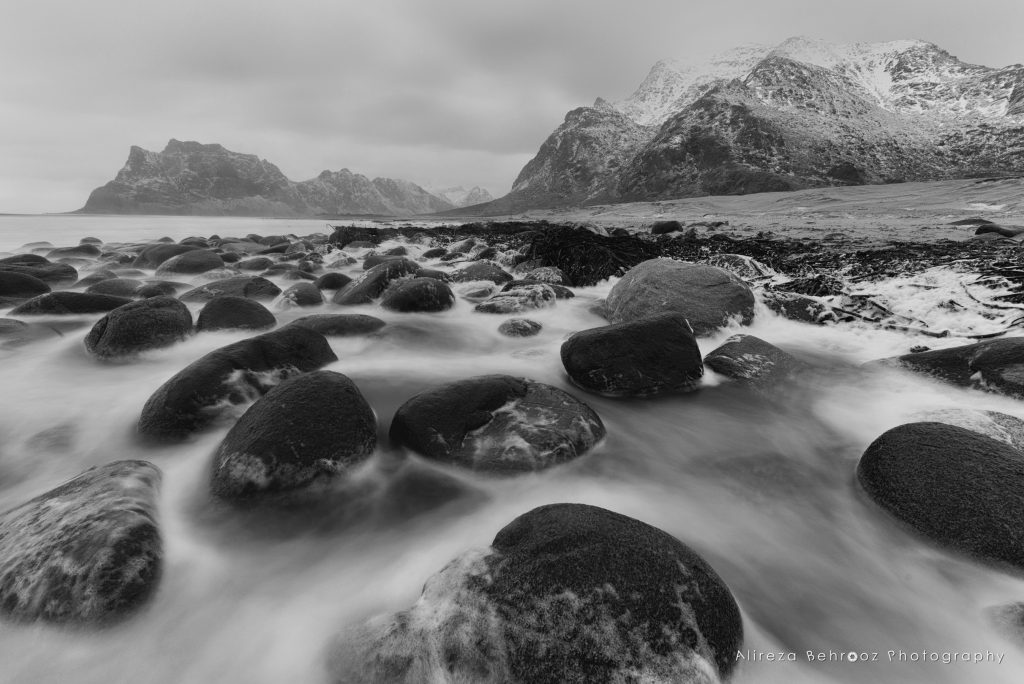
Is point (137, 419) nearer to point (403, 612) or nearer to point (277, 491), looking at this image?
point (277, 491)

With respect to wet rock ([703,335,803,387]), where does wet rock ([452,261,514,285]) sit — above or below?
above

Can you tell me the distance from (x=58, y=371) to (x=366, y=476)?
167 inches

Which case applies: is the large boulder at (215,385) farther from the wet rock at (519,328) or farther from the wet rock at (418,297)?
the wet rock at (418,297)

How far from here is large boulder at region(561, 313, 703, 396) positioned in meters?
4.19

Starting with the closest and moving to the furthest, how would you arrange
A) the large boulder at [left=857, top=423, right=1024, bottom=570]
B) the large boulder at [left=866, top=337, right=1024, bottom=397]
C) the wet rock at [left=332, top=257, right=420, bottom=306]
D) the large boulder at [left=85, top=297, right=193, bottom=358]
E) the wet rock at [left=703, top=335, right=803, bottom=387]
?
the large boulder at [left=857, top=423, right=1024, bottom=570] < the large boulder at [left=866, top=337, right=1024, bottom=397] < the wet rock at [left=703, top=335, right=803, bottom=387] < the large boulder at [left=85, top=297, right=193, bottom=358] < the wet rock at [left=332, top=257, right=420, bottom=306]

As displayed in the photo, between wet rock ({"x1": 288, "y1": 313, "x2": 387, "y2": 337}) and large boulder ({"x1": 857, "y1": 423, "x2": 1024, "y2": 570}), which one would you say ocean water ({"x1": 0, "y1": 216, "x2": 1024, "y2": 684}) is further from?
wet rock ({"x1": 288, "y1": 313, "x2": 387, "y2": 337})

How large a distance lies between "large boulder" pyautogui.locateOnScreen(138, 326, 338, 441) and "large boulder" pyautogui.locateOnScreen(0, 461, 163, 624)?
975mm

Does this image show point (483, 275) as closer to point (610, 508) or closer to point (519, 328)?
point (519, 328)

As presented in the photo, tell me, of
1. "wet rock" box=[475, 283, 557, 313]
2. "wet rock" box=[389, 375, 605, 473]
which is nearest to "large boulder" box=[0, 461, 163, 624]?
"wet rock" box=[389, 375, 605, 473]

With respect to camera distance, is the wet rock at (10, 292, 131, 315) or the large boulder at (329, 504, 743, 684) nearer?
the large boulder at (329, 504, 743, 684)

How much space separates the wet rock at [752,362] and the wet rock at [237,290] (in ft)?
24.5

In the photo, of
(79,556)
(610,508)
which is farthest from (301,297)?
(610,508)

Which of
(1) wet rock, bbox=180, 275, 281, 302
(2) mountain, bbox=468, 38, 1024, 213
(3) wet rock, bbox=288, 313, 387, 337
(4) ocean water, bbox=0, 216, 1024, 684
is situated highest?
(2) mountain, bbox=468, 38, 1024, 213

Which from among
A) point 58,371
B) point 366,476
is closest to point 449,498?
point 366,476
